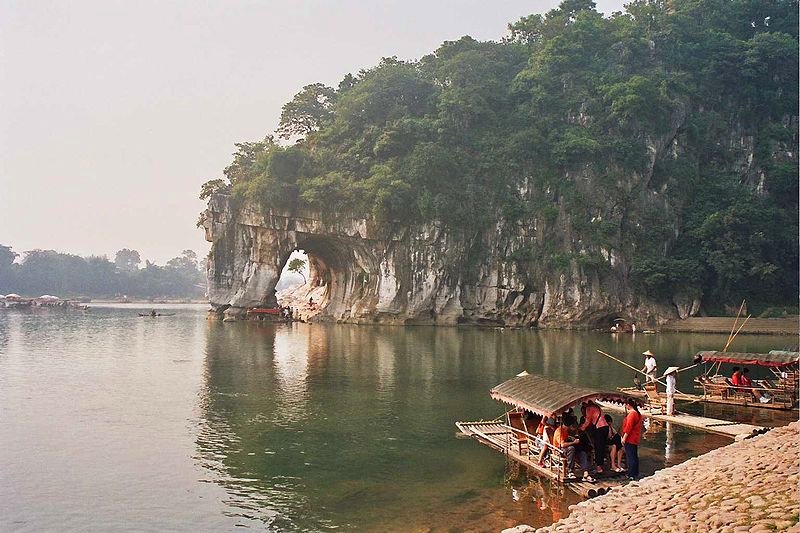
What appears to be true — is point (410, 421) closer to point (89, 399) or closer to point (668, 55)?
point (89, 399)

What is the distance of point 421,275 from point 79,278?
87816 mm

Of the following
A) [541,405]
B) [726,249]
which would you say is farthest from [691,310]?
[541,405]

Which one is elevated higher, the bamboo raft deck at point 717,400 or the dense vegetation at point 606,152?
the dense vegetation at point 606,152

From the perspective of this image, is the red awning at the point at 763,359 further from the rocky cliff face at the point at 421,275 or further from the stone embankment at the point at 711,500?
the rocky cliff face at the point at 421,275

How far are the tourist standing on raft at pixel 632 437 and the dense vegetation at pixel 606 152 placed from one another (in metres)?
40.0

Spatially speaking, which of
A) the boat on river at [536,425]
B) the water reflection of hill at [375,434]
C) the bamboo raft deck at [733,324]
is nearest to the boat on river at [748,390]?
the water reflection of hill at [375,434]

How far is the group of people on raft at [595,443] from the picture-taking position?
470 inches

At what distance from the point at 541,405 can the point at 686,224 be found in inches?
1786

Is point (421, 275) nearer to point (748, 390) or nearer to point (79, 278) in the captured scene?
point (748, 390)

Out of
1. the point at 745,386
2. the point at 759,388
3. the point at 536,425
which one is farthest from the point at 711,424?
the point at 536,425

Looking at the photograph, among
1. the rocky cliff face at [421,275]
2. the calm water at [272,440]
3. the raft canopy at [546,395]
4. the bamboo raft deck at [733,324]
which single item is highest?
the rocky cliff face at [421,275]

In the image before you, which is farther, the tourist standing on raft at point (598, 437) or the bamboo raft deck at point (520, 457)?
the tourist standing on raft at point (598, 437)

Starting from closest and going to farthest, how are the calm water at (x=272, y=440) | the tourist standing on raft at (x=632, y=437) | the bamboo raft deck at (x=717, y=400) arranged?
the calm water at (x=272, y=440) < the tourist standing on raft at (x=632, y=437) < the bamboo raft deck at (x=717, y=400)

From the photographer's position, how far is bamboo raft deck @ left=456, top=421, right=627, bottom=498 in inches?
443
